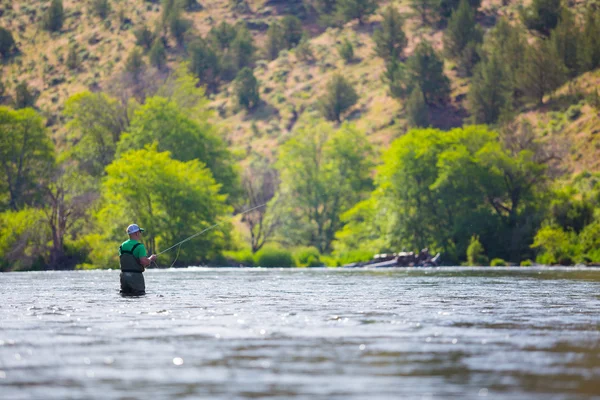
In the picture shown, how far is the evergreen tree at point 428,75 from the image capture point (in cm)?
10219

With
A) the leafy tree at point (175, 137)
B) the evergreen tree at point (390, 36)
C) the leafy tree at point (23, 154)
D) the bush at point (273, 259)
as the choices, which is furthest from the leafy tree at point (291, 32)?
the bush at point (273, 259)

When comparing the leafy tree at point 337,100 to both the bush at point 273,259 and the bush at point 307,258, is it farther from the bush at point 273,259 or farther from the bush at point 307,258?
the bush at point 273,259

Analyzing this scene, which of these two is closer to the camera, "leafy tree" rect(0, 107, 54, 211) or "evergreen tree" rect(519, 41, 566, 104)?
"leafy tree" rect(0, 107, 54, 211)

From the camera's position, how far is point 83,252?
6191 centimetres

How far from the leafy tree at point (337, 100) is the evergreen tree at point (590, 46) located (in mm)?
28488

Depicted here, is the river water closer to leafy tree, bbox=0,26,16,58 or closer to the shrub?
the shrub

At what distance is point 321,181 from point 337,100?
3261 cm

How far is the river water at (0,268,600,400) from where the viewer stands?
10641mm

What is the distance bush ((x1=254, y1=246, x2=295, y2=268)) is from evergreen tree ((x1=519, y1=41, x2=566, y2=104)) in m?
37.2

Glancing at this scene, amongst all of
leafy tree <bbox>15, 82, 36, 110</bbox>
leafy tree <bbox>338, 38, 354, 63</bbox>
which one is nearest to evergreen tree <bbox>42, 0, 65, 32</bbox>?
leafy tree <bbox>15, 82, 36, 110</bbox>

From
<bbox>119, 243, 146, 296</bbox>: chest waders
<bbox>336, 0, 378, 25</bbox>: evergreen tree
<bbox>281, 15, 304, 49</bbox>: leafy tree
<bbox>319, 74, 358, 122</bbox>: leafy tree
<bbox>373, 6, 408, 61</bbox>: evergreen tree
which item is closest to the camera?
<bbox>119, 243, 146, 296</bbox>: chest waders

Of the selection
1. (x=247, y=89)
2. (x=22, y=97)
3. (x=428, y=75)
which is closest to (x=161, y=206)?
(x=428, y=75)

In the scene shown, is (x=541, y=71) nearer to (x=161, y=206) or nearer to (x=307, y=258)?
(x=307, y=258)

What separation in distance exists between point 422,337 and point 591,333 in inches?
108
